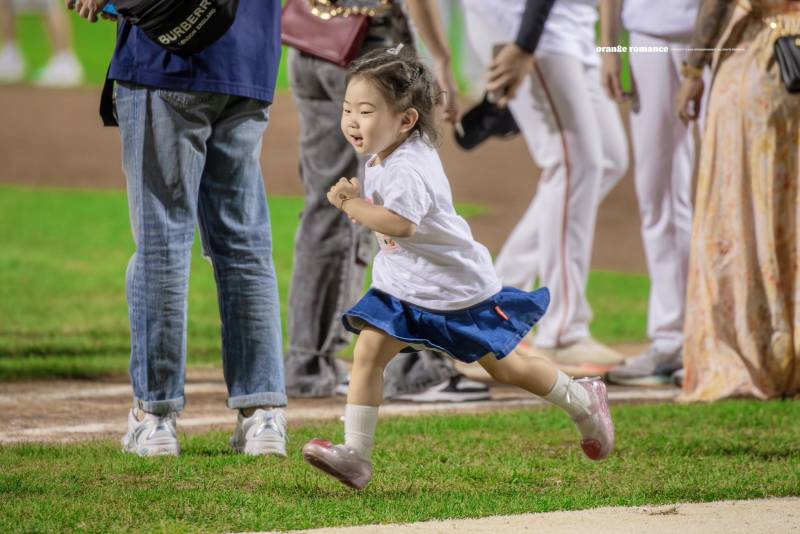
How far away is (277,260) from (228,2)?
6.87 metres

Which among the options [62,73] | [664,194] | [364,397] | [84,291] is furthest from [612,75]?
[62,73]

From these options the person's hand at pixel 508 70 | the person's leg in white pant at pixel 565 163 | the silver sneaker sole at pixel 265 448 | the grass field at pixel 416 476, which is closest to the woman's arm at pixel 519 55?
the person's hand at pixel 508 70

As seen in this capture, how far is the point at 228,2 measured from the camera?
4.66 metres

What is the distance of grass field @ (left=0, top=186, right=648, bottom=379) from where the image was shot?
7.32 m

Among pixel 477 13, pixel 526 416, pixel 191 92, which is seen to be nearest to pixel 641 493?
pixel 526 416

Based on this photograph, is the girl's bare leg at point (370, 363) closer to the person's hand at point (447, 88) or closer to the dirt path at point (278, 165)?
the person's hand at point (447, 88)

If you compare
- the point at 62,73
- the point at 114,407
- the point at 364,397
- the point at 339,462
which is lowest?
the point at 62,73

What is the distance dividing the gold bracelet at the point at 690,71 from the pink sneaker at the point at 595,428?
2073 millimetres

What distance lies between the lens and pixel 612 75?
263 inches

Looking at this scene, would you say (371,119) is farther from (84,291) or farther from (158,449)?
(84,291)

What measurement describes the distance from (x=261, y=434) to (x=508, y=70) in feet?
7.77

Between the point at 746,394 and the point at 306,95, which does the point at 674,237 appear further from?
the point at 306,95

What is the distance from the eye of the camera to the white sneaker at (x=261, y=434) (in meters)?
4.84

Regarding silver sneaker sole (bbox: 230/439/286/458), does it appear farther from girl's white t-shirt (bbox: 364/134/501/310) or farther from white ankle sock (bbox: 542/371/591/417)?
white ankle sock (bbox: 542/371/591/417)
